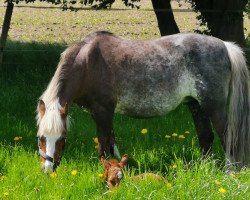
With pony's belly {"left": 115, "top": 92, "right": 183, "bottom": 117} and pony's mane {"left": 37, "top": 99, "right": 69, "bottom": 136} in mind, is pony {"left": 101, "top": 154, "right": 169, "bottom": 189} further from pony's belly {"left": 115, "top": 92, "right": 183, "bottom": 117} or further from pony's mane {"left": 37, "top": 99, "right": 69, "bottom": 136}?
pony's belly {"left": 115, "top": 92, "right": 183, "bottom": 117}

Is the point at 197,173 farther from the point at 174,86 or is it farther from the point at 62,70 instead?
the point at 62,70

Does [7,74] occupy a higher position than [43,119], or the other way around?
[43,119]

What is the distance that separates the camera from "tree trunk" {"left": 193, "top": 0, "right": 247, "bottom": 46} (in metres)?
12.8

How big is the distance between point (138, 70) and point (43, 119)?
4.56ft

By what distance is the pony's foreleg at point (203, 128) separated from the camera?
7.03 meters

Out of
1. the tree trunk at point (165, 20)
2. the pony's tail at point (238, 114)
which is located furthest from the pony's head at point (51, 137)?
the tree trunk at point (165, 20)

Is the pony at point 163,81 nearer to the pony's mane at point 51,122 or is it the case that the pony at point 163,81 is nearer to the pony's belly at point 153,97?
the pony's belly at point 153,97

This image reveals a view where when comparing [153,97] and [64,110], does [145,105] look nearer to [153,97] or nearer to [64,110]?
[153,97]

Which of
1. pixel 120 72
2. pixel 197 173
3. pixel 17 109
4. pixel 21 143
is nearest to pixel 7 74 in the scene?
pixel 17 109

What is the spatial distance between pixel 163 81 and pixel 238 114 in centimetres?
96

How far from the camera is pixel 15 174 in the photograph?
6102 mm

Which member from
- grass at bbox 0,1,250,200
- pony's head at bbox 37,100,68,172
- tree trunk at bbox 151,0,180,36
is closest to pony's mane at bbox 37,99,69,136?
pony's head at bbox 37,100,68,172

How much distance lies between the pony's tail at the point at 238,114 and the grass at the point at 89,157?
0.23 m

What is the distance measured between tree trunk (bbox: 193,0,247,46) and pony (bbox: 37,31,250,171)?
6.03 m
